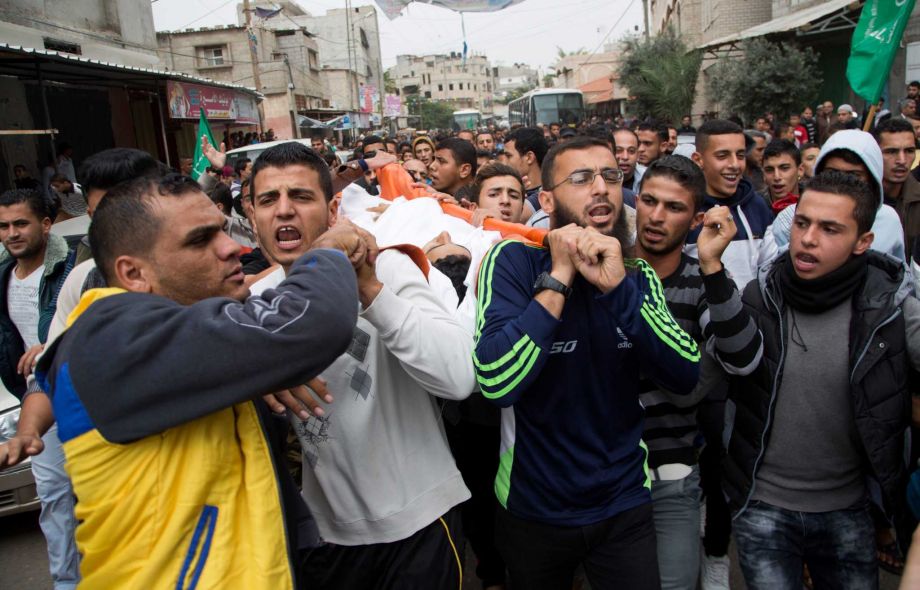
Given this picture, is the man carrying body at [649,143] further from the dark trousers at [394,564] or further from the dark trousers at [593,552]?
the dark trousers at [394,564]

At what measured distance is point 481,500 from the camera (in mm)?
3334

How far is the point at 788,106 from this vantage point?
1750cm

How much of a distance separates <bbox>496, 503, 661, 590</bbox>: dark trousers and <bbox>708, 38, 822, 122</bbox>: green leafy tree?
57.8 feet

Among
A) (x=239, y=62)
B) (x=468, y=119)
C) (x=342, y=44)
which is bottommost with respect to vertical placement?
(x=468, y=119)

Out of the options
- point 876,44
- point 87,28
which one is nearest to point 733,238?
point 876,44

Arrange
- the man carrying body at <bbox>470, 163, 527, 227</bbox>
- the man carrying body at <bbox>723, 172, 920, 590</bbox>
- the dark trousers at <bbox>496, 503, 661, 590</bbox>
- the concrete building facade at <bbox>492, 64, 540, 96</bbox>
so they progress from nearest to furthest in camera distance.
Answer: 1. the dark trousers at <bbox>496, 503, 661, 590</bbox>
2. the man carrying body at <bbox>723, 172, 920, 590</bbox>
3. the man carrying body at <bbox>470, 163, 527, 227</bbox>
4. the concrete building facade at <bbox>492, 64, 540, 96</bbox>

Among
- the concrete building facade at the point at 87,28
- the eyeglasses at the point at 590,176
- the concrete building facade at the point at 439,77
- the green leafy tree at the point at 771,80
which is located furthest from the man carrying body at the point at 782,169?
the concrete building facade at the point at 439,77

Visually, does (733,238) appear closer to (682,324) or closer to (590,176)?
(682,324)

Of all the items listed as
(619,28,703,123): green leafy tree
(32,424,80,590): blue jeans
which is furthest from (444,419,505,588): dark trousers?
(619,28,703,123): green leafy tree

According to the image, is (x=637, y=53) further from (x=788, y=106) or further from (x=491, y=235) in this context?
(x=491, y=235)

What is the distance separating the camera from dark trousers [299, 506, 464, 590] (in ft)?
6.63

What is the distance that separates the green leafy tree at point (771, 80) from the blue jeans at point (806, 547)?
17172mm

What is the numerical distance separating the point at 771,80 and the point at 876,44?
1322 centimetres

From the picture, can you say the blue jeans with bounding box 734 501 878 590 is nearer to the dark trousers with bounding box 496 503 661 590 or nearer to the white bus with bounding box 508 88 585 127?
the dark trousers with bounding box 496 503 661 590
